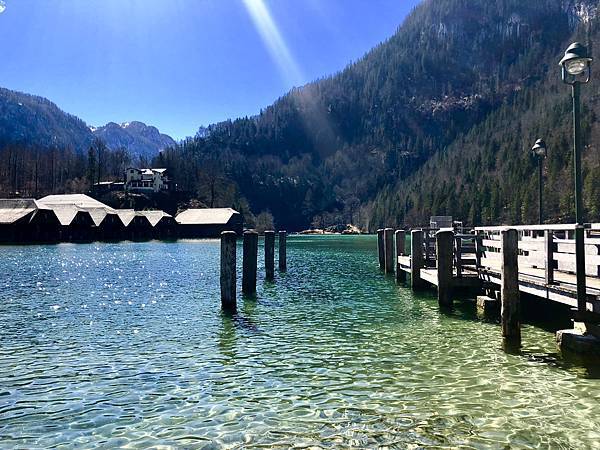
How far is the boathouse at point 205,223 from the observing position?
111500mm

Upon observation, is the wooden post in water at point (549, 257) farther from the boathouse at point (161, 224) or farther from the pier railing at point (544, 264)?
the boathouse at point (161, 224)

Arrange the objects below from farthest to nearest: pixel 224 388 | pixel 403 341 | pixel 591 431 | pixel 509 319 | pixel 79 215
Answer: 1. pixel 79 215
2. pixel 403 341
3. pixel 509 319
4. pixel 224 388
5. pixel 591 431

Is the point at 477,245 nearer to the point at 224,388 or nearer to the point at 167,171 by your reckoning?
the point at 224,388

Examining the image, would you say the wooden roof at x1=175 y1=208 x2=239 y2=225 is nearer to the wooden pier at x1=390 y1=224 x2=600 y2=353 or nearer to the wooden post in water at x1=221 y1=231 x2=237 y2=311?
the wooden post in water at x1=221 y1=231 x2=237 y2=311

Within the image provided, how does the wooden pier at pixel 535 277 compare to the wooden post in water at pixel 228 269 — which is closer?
the wooden pier at pixel 535 277

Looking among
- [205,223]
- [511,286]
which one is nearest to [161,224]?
[205,223]

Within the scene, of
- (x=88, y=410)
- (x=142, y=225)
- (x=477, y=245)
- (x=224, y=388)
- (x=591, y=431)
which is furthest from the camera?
(x=142, y=225)

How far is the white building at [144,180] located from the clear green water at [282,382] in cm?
13925

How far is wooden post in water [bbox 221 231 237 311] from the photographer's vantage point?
57.8 ft

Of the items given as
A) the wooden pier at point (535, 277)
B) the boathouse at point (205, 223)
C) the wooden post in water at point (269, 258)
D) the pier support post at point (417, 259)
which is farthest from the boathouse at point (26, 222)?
the wooden pier at point (535, 277)

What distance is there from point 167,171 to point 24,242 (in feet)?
283

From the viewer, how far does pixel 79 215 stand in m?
90.9

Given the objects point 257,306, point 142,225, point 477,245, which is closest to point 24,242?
point 142,225

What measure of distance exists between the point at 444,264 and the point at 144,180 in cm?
14810
